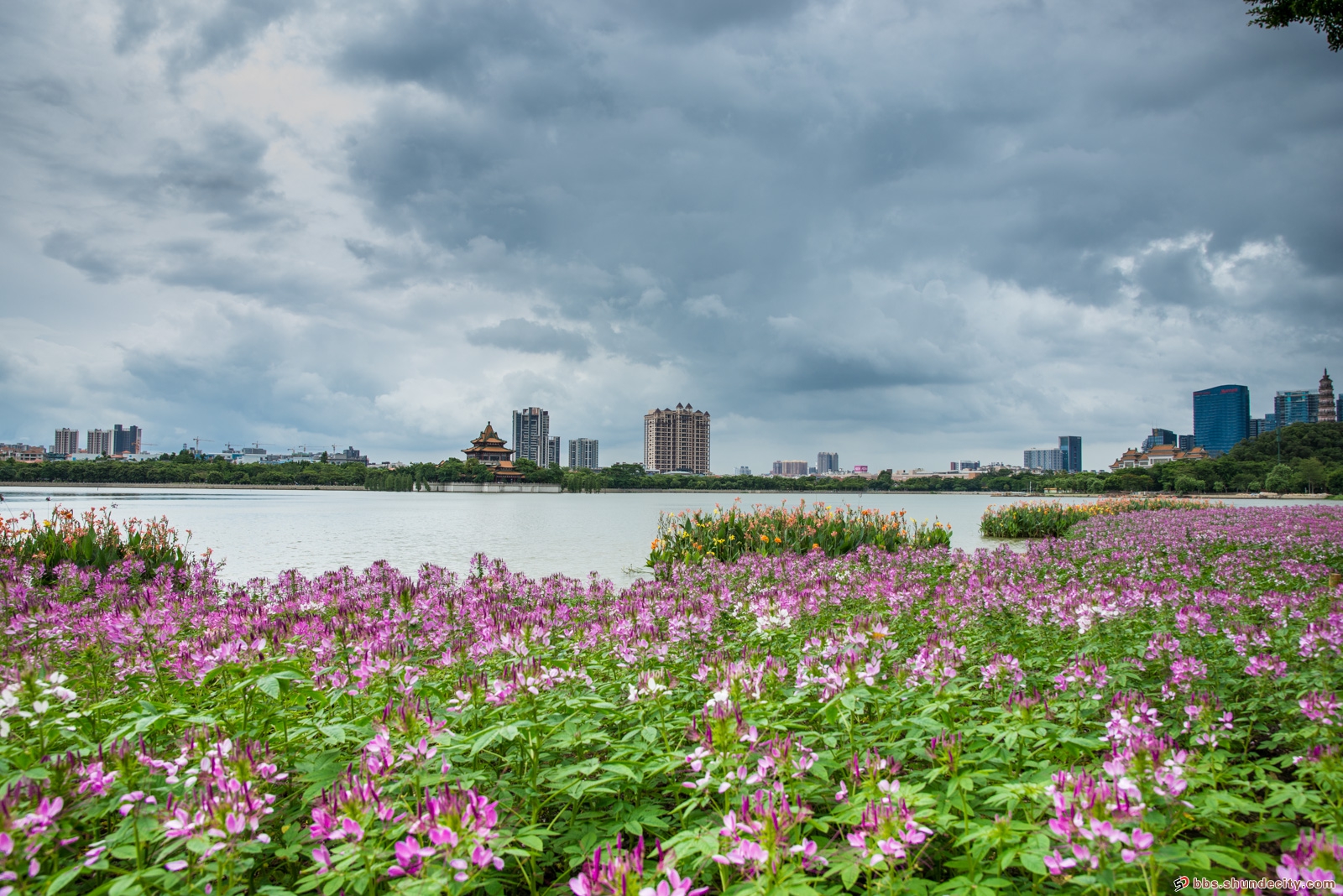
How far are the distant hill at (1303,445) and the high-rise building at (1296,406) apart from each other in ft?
118

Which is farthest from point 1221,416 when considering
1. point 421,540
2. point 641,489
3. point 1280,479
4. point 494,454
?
point 421,540

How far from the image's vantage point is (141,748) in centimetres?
242

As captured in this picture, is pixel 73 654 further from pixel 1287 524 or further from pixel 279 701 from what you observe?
pixel 1287 524

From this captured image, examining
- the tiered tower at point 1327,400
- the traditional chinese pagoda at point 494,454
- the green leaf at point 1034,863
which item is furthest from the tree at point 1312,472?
the traditional chinese pagoda at point 494,454

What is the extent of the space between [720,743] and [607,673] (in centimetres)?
186

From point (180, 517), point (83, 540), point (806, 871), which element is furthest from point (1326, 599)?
point (180, 517)

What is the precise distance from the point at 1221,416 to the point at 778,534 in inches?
7654

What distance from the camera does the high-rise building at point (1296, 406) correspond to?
101 m

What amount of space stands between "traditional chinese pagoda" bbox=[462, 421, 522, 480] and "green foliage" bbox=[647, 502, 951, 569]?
92.3m

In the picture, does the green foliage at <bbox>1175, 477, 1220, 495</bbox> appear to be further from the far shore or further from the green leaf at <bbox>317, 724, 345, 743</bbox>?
the green leaf at <bbox>317, 724, 345, 743</bbox>

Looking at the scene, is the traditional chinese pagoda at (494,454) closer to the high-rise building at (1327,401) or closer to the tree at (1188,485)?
the tree at (1188,485)

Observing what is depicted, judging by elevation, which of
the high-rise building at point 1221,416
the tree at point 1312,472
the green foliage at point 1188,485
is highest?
the high-rise building at point 1221,416

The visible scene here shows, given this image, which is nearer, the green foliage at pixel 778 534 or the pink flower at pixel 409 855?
the pink flower at pixel 409 855

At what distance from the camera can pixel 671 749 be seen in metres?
2.86
